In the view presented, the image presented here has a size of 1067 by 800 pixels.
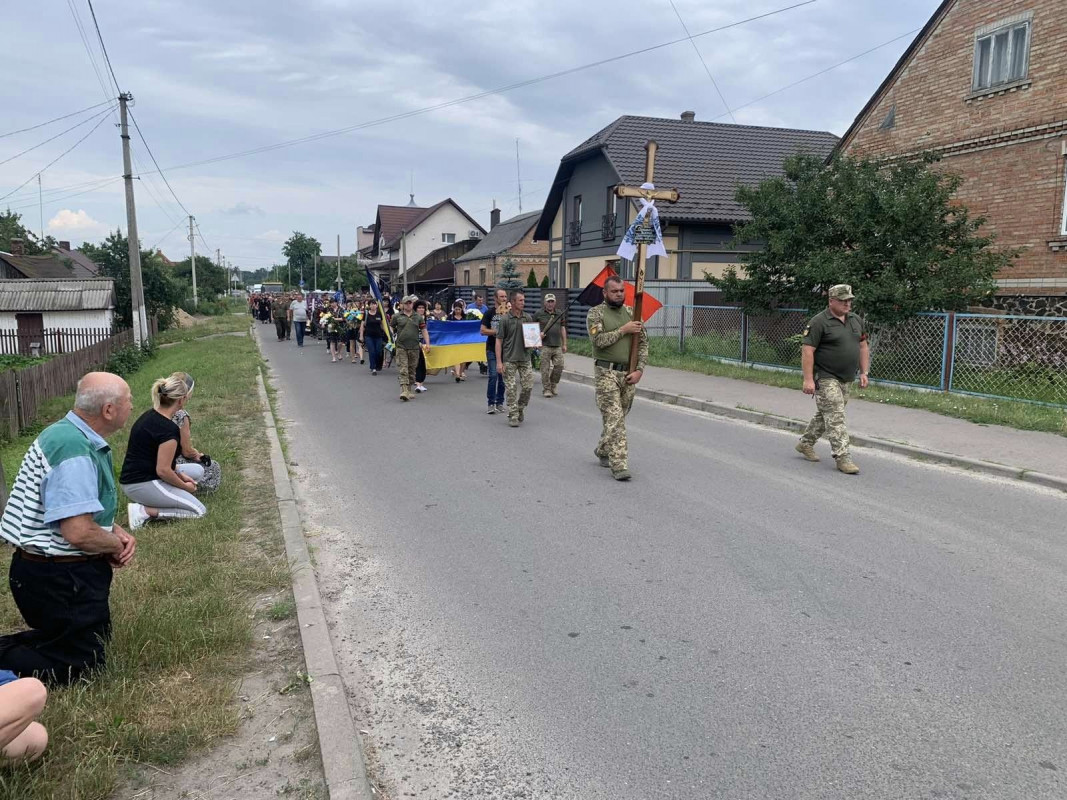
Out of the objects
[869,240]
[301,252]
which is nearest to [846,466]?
[869,240]

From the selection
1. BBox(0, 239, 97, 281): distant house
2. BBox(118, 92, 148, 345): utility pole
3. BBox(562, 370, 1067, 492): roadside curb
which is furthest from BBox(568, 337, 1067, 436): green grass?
BBox(0, 239, 97, 281): distant house

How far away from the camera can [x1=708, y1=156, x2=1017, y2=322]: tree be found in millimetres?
12891

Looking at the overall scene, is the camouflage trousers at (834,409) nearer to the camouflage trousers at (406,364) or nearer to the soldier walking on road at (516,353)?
the soldier walking on road at (516,353)

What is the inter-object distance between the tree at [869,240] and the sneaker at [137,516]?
11168mm

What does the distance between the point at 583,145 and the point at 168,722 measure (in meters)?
28.7

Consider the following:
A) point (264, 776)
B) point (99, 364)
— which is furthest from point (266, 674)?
point (99, 364)

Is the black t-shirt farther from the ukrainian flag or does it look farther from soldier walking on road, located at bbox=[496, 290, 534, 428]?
the ukrainian flag

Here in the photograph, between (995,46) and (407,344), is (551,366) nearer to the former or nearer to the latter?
(407,344)

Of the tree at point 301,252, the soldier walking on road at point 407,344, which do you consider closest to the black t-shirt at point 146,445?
the soldier walking on road at point 407,344

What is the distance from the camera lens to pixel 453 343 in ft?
53.3

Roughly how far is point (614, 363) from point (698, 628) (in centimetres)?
392

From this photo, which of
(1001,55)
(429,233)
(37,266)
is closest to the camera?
(1001,55)

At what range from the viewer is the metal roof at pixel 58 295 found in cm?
3922

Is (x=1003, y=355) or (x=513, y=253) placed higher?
(x=513, y=253)
